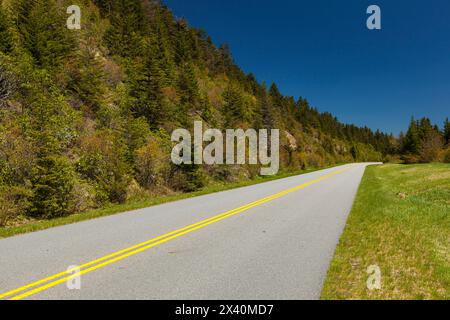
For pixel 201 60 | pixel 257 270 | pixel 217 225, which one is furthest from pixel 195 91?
pixel 257 270

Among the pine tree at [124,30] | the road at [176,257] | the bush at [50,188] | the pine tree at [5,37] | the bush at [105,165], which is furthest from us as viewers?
the pine tree at [124,30]

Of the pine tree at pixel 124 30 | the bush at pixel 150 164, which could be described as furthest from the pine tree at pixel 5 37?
the pine tree at pixel 124 30

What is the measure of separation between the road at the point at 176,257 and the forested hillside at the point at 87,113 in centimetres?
423

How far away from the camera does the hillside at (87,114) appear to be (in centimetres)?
1167

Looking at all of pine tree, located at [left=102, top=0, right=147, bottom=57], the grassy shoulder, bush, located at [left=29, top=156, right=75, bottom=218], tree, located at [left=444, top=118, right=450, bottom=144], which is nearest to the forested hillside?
bush, located at [left=29, top=156, right=75, bottom=218]

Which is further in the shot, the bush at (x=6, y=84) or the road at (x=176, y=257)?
the bush at (x=6, y=84)

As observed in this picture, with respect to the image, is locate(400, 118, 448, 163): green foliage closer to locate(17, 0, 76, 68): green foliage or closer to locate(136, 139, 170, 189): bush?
locate(136, 139, 170, 189): bush

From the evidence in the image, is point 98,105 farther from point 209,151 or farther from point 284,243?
point 284,243

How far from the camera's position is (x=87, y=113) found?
846 inches

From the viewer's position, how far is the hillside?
11.7 metres

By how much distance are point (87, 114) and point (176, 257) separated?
1907cm

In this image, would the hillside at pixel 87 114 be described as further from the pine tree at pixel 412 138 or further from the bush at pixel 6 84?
the pine tree at pixel 412 138

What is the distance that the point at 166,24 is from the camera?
6003cm

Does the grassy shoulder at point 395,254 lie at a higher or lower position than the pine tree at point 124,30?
lower
